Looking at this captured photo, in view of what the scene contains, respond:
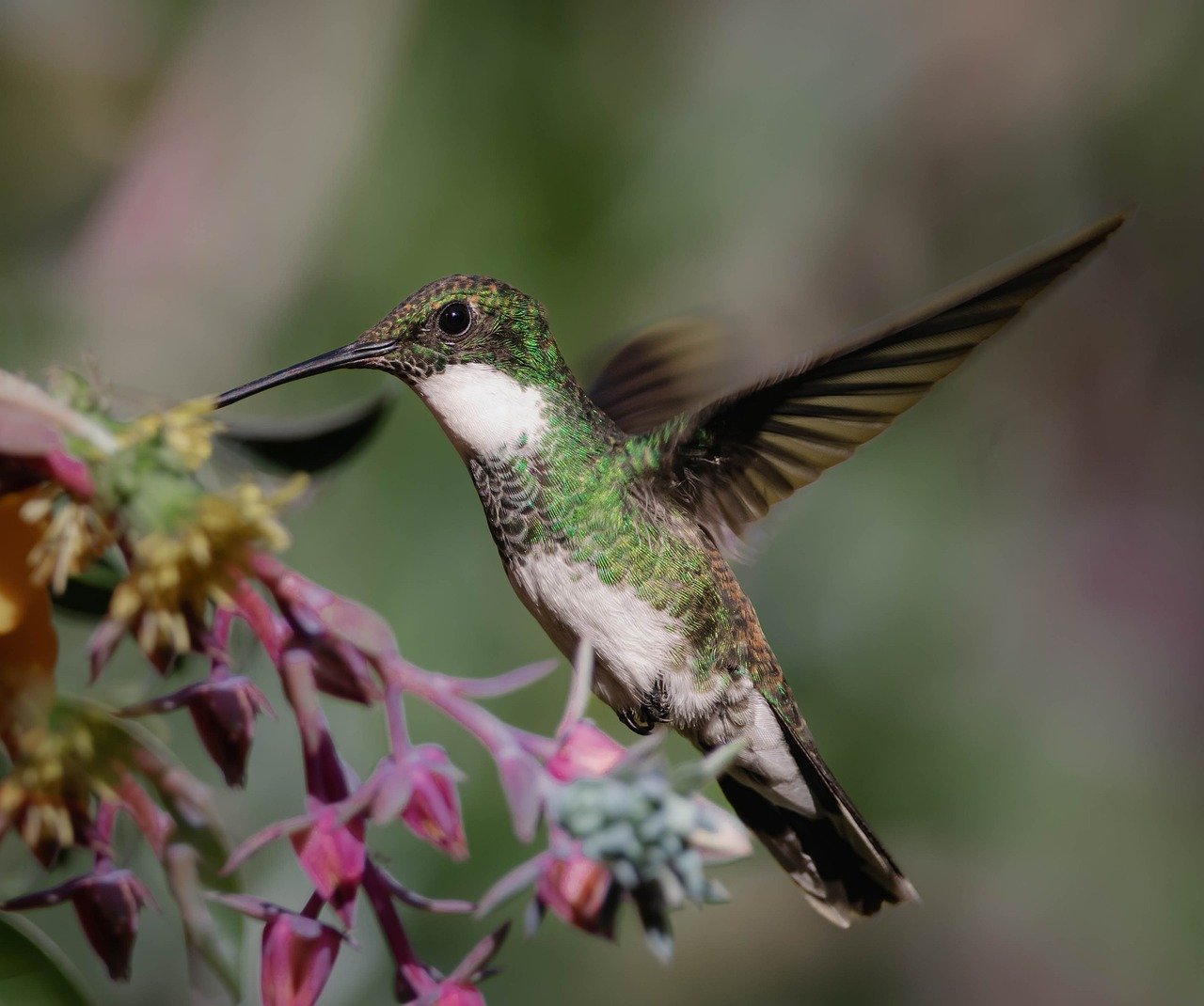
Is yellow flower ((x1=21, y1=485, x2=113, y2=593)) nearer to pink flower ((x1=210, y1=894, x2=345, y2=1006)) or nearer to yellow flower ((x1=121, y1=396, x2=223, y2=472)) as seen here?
yellow flower ((x1=121, y1=396, x2=223, y2=472))

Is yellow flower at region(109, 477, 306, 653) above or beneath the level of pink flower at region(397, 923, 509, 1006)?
above

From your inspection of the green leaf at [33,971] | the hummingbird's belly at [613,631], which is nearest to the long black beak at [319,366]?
the hummingbird's belly at [613,631]

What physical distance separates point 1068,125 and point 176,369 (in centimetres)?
251

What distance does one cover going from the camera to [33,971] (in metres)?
0.93

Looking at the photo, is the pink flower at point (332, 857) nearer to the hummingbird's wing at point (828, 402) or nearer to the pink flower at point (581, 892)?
the pink flower at point (581, 892)

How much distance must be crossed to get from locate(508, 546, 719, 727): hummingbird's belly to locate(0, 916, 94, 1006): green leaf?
0.66 meters

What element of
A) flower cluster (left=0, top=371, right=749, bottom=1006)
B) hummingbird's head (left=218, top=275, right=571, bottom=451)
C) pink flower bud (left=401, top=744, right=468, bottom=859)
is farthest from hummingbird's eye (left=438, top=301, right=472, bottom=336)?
pink flower bud (left=401, top=744, right=468, bottom=859)

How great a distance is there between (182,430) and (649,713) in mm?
848

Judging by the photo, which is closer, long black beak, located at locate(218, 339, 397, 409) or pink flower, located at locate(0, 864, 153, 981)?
pink flower, located at locate(0, 864, 153, 981)

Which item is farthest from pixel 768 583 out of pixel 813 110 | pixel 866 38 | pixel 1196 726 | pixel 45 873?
pixel 45 873

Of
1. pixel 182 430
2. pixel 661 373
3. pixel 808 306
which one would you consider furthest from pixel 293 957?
pixel 808 306

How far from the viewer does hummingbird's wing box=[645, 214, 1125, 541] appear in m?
1.28

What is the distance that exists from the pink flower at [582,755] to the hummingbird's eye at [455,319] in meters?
0.68

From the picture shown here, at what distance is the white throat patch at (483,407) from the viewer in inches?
58.2
